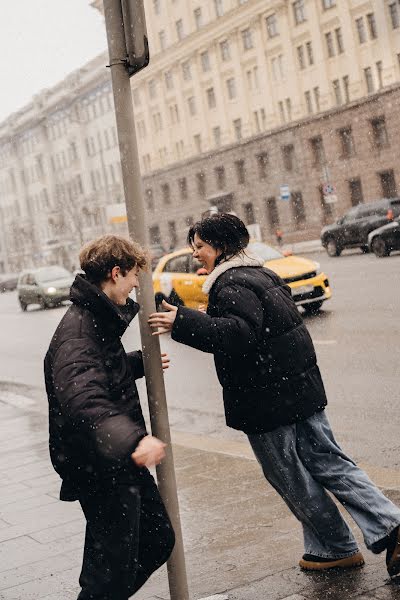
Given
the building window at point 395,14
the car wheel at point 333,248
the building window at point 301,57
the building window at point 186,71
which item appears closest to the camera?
the car wheel at point 333,248

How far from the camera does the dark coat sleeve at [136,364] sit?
3713 millimetres

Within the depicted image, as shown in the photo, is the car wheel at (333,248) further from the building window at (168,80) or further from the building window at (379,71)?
the building window at (168,80)

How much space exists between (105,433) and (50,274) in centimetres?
3048

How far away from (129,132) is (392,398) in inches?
217

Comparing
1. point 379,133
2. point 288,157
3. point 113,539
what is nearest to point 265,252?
point 113,539

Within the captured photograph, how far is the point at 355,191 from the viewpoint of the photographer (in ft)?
167

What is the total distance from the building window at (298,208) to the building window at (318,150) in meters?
2.49

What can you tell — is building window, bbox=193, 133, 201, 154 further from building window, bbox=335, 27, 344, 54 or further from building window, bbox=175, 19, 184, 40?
building window, bbox=335, 27, 344, 54

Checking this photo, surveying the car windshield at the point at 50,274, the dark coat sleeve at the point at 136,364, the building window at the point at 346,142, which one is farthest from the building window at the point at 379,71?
the dark coat sleeve at the point at 136,364

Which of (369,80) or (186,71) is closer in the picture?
(369,80)

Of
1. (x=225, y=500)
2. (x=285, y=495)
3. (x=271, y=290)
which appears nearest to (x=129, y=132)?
(x=271, y=290)

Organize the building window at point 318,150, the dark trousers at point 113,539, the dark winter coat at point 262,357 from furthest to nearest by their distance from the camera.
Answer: the building window at point 318,150, the dark winter coat at point 262,357, the dark trousers at point 113,539

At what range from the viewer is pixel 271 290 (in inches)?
159

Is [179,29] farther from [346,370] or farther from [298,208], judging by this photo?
[346,370]
